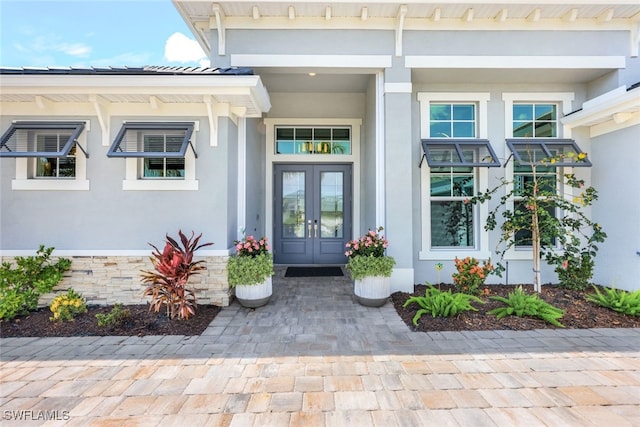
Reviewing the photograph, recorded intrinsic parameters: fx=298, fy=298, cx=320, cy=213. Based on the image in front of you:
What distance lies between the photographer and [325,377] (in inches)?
105

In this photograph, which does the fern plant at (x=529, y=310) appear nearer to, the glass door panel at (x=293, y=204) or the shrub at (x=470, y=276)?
the shrub at (x=470, y=276)

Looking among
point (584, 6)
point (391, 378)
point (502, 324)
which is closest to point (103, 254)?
point (391, 378)

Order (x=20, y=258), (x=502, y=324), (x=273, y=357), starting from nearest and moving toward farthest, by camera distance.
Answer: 1. (x=273, y=357)
2. (x=502, y=324)
3. (x=20, y=258)

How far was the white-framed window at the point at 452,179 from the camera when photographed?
215 inches

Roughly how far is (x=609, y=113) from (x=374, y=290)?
4.61 m

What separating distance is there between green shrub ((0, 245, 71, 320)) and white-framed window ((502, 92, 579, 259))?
23.8ft

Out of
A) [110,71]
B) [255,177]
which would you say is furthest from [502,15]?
[110,71]

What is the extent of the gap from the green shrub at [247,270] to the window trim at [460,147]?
322 centimetres

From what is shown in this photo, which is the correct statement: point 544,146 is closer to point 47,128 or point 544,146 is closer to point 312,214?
point 312,214

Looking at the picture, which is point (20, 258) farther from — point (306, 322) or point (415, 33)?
point (415, 33)

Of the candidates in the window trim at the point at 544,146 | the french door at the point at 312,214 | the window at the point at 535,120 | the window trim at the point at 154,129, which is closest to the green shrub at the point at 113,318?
the window trim at the point at 154,129

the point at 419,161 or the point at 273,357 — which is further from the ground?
the point at 419,161

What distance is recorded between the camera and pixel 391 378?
8.71 ft

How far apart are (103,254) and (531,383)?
213 inches
